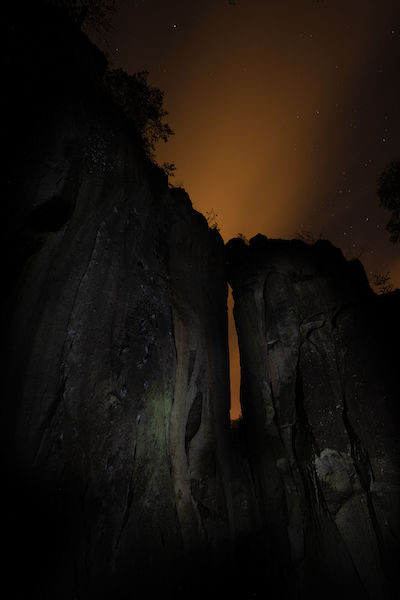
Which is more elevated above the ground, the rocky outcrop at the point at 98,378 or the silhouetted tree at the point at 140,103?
the silhouetted tree at the point at 140,103

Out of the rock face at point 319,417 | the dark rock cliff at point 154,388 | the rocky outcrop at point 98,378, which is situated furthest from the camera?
the rock face at point 319,417

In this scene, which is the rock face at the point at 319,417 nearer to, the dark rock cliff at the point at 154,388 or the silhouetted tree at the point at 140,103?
the dark rock cliff at the point at 154,388

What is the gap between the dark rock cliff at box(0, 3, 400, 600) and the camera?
17.7ft

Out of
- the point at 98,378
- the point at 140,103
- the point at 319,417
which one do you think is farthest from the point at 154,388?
the point at 140,103

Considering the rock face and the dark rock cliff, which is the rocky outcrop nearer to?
the dark rock cliff

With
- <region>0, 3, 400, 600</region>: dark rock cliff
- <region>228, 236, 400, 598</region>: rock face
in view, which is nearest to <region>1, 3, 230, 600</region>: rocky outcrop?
<region>0, 3, 400, 600</region>: dark rock cliff

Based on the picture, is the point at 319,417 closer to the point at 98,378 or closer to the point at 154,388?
the point at 154,388

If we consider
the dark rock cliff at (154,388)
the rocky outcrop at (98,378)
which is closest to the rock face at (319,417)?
the dark rock cliff at (154,388)

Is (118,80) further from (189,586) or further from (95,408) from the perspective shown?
(189,586)

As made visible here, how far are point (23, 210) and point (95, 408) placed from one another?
445 cm

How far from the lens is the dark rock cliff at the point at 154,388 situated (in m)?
5.38

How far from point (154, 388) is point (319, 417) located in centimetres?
596

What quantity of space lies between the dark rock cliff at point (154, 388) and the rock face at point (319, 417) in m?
0.05

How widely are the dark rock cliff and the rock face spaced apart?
0.17 feet
